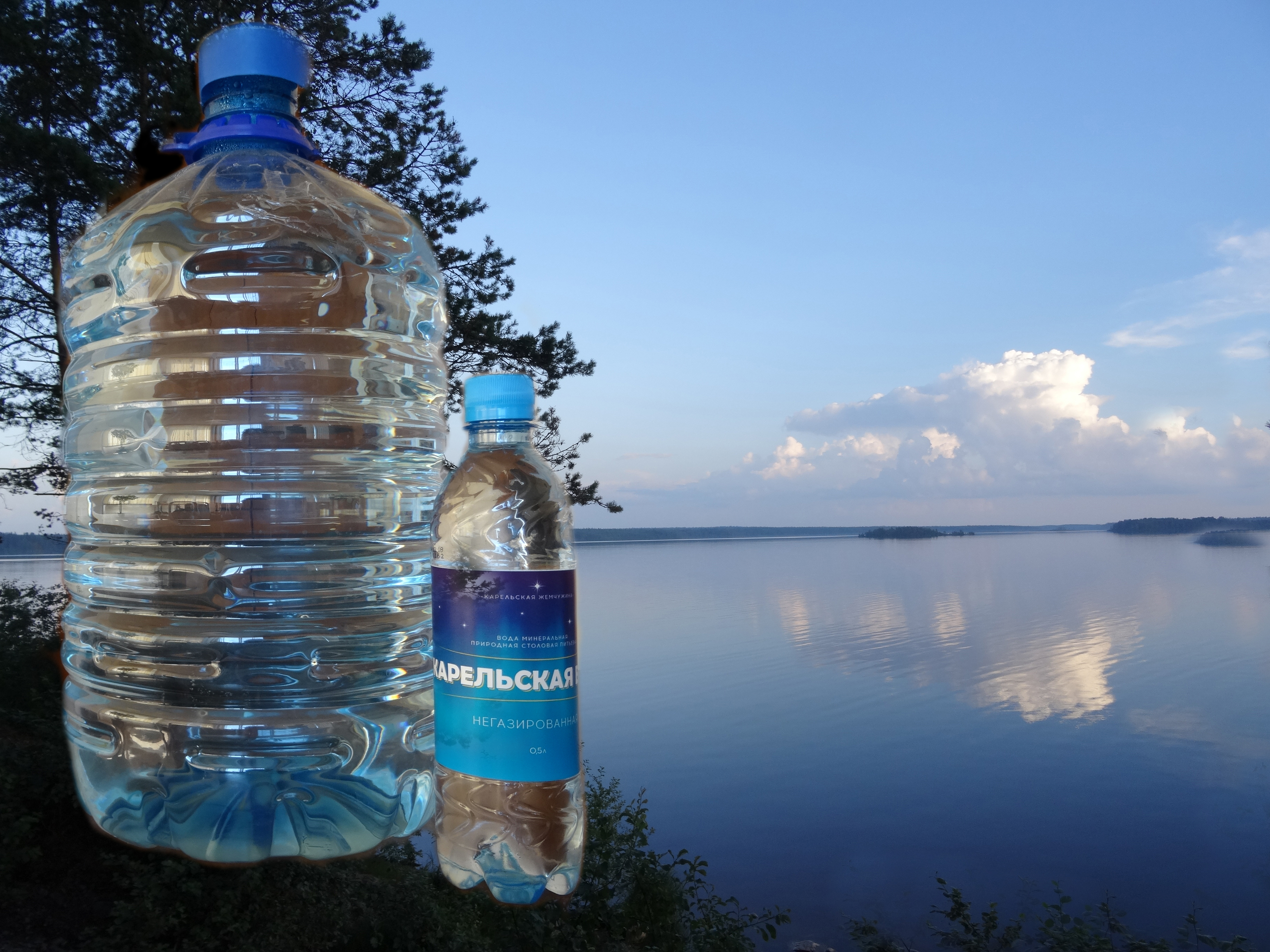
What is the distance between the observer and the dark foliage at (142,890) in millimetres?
5082

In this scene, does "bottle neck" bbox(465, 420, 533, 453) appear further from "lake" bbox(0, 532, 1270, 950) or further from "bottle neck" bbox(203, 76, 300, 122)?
"lake" bbox(0, 532, 1270, 950)

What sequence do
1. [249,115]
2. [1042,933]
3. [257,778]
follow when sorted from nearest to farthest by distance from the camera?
[249,115] → [257,778] → [1042,933]

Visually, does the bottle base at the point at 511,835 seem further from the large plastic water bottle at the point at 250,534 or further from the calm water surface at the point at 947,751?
the calm water surface at the point at 947,751

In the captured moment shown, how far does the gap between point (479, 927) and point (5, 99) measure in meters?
7.94

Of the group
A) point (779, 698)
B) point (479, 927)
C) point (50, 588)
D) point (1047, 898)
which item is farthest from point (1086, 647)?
point (50, 588)

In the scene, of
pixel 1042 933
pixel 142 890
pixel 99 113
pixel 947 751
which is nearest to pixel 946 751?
pixel 947 751

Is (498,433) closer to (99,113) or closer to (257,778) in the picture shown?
(257,778)

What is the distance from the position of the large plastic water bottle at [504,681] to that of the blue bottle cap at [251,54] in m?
0.48

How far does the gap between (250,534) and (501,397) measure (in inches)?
19.7

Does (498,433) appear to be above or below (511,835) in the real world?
above

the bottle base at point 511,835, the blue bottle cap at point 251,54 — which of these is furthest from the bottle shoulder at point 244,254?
the bottle base at point 511,835

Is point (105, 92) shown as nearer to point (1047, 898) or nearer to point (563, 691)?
point (563, 691)

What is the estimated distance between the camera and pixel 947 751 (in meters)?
26.3

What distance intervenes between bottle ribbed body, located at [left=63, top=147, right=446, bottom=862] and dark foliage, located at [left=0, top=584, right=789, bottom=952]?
117 inches
